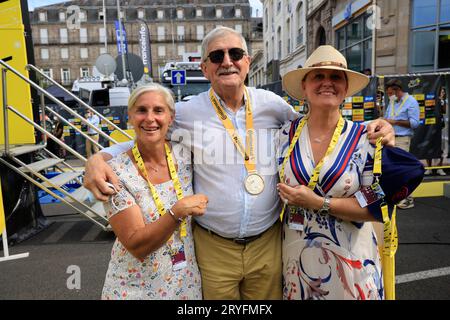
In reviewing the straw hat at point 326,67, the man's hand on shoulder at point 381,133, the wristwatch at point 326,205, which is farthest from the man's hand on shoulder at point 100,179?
the man's hand on shoulder at point 381,133

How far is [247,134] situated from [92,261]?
3199mm

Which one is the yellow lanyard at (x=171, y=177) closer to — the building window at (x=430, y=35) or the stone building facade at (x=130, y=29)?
the building window at (x=430, y=35)

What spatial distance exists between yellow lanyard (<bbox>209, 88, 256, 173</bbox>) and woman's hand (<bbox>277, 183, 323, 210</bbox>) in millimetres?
300

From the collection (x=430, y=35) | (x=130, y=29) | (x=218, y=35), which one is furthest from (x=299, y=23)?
(x=130, y=29)

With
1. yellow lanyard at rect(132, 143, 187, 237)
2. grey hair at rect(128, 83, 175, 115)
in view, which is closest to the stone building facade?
grey hair at rect(128, 83, 175, 115)

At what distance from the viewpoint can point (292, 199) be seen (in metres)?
1.75

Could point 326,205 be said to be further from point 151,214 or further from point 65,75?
point 65,75

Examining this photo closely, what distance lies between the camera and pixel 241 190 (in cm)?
196

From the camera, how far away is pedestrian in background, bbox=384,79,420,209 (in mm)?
6547

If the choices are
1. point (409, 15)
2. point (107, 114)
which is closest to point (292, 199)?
point (409, 15)

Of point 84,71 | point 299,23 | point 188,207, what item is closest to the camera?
point 188,207

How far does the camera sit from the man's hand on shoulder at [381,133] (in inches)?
68.6

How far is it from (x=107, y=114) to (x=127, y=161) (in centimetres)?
1318
